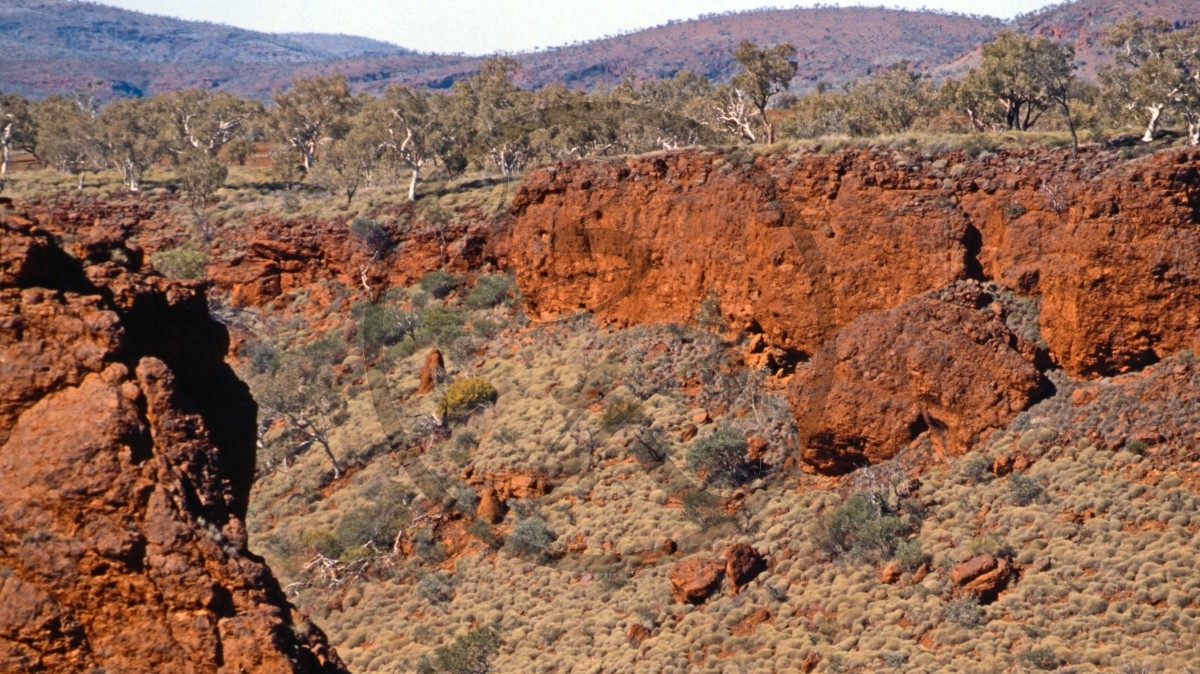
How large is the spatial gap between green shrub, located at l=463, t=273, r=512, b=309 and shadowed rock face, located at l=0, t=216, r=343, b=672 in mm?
32864

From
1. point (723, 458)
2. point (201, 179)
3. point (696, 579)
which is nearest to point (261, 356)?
point (201, 179)

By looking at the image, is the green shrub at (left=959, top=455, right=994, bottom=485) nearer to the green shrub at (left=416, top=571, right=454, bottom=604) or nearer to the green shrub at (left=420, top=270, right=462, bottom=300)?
the green shrub at (left=416, top=571, right=454, bottom=604)

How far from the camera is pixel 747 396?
34.2 m

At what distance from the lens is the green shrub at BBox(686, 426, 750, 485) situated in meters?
31.8

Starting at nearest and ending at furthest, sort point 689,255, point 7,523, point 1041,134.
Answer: point 7,523 → point 1041,134 → point 689,255

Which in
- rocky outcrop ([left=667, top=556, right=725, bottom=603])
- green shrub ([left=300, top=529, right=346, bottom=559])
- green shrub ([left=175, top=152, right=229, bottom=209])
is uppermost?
green shrub ([left=175, top=152, right=229, bottom=209])

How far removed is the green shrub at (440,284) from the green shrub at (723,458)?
1699 cm

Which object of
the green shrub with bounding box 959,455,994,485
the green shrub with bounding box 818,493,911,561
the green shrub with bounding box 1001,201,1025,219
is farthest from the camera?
the green shrub with bounding box 1001,201,1025,219

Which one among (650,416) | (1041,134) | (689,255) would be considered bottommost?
(650,416)

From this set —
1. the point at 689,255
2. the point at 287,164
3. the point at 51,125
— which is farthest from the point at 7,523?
the point at 51,125

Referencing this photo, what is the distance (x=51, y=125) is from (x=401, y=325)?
37811 mm

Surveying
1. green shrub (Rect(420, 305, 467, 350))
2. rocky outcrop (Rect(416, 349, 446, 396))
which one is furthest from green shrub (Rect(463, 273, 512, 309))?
rocky outcrop (Rect(416, 349, 446, 396))

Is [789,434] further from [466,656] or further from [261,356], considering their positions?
[261,356]

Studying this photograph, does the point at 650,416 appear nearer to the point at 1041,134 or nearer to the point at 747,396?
the point at 747,396
